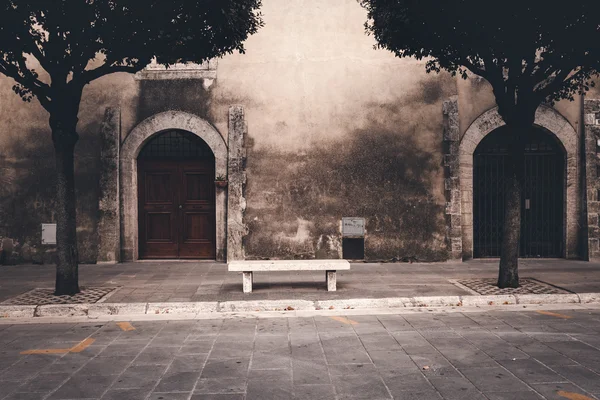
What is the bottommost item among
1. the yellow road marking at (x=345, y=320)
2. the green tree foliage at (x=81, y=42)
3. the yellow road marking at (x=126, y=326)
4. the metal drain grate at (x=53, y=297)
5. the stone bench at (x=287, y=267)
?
the yellow road marking at (x=126, y=326)

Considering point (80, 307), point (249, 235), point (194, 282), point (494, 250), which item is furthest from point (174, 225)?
point (494, 250)

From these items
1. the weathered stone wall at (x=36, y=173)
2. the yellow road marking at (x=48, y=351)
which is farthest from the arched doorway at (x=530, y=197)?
the yellow road marking at (x=48, y=351)

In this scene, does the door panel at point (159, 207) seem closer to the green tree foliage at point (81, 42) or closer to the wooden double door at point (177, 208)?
the wooden double door at point (177, 208)

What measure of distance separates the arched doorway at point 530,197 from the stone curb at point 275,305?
430 cm

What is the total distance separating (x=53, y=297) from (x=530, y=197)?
9.85 meters

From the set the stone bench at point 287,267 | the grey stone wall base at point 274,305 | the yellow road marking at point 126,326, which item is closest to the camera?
the yellow road marking at point 126,326

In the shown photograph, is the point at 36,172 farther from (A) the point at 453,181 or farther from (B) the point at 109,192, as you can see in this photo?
(A) the point at 453,181

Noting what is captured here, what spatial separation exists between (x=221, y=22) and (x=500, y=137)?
23.4 feet

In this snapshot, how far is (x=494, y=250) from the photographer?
12.4 meters

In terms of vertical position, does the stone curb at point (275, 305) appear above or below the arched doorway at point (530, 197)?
below

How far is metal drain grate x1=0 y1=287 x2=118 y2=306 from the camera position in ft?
25.7

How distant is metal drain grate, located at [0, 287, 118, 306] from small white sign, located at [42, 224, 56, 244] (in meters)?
3.48

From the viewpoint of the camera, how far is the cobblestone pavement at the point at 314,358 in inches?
176

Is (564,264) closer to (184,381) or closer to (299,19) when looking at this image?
(299,19)
